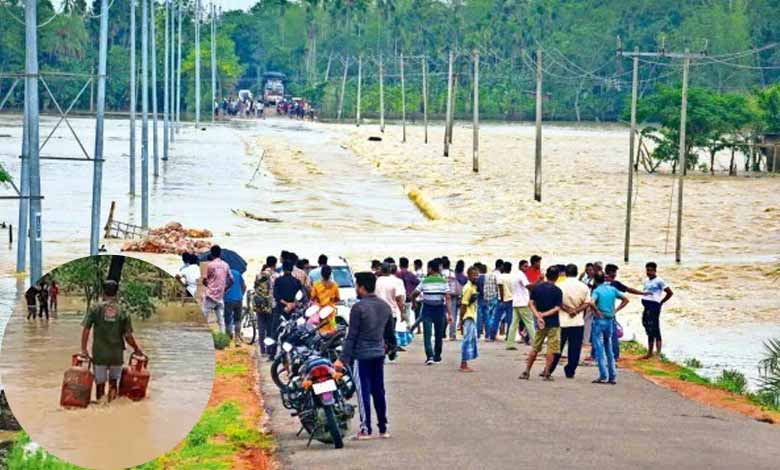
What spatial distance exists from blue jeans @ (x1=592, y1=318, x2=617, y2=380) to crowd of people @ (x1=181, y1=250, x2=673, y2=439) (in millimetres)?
11

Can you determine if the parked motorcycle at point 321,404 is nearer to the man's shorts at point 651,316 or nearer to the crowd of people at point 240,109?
the man's shorts at point 651,316

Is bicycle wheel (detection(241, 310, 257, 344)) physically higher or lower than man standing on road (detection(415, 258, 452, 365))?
lower

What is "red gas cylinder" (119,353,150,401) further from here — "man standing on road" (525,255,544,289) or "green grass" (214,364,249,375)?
"man standing on road" (525,255,544,289)

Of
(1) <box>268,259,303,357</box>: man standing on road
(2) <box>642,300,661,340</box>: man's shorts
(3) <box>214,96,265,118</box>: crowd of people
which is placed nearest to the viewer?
(1) <box>268,259,303,357</box>: man standing on road

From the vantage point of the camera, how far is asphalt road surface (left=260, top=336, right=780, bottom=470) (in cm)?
1354

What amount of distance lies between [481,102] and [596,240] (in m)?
99.0

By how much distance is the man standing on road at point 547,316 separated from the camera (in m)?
19.2

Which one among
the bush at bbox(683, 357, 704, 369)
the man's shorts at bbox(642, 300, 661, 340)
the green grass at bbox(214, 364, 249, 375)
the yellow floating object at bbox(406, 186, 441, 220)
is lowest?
the yellow floating object at bbox(406, 186, 441, 220)

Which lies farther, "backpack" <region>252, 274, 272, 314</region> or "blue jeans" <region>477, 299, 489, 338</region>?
"blue jeans" <region>477, 299, 489, 338</region>

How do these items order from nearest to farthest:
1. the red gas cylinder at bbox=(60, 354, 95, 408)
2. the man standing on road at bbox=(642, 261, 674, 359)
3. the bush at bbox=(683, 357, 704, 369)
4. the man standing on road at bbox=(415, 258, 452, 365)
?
the red gas cylinder at bbox=(60, 354, 95, 408) → the man standing on road at bbox=(415, 258, 452, 365) → the man standing on road at bbox=(642, 261, 674, 359) → the bush at bbox=(683, 357, 704, 369)

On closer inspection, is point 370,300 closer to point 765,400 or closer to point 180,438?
point 180,438

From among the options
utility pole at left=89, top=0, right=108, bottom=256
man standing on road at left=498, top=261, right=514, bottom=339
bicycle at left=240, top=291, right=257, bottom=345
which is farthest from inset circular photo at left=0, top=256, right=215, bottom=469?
utility pole at left=89, top=0, right=108, bottom=256

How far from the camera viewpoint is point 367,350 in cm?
1455

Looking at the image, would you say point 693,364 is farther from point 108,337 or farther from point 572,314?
point 108,337
